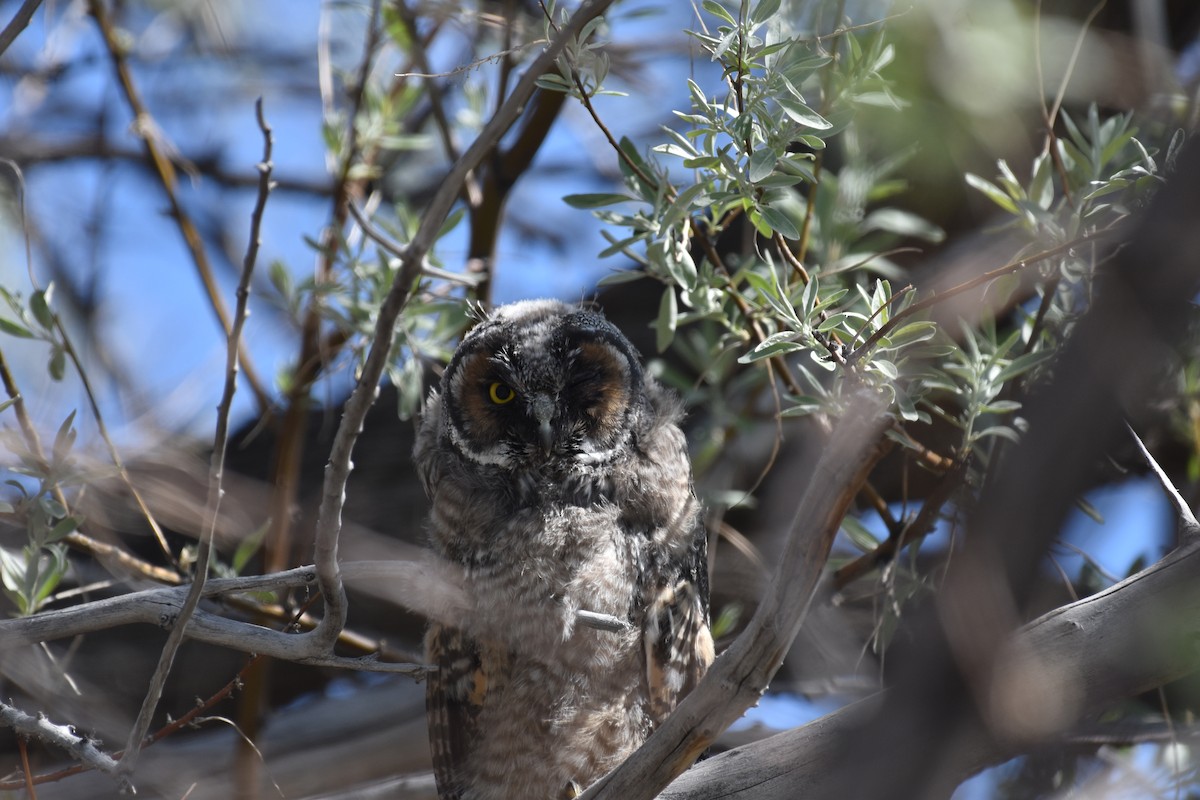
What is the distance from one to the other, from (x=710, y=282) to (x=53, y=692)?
1772mm

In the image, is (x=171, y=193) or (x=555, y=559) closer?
(x=555, y=559)

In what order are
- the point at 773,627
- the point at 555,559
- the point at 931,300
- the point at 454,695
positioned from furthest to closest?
the point at 454,695 → the point at 555,559 → the point at 931,300 → the point at 773,627

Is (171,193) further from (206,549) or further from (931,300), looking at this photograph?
(931,300)

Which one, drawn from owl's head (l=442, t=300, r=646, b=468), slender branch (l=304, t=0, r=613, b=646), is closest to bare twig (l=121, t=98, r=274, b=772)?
slender branch (l=304, t=0, r=613, b=646)

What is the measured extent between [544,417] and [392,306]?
3.83 feet

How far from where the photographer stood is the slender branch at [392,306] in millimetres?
1246

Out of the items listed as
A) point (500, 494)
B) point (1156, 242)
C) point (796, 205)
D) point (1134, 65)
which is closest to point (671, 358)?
point (796, 205)

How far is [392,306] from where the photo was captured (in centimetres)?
126

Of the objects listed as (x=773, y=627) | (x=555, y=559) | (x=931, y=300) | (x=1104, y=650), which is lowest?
(x=1104, y=650)

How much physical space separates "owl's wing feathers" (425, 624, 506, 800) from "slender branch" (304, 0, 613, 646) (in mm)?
825

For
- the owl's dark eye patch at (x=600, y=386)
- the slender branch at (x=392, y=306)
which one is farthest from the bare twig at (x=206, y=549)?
the owl's dark eye patch at (x=600, y=386)

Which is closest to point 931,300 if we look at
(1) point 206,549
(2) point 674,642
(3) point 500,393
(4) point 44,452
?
(2) point 674,642

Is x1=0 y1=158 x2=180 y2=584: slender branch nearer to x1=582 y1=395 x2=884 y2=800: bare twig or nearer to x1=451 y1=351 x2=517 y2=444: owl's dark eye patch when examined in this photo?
x1=451 y1=351 x2=517 y2=444: owl's dark eye patch

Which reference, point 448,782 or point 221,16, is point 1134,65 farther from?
point 221,16
